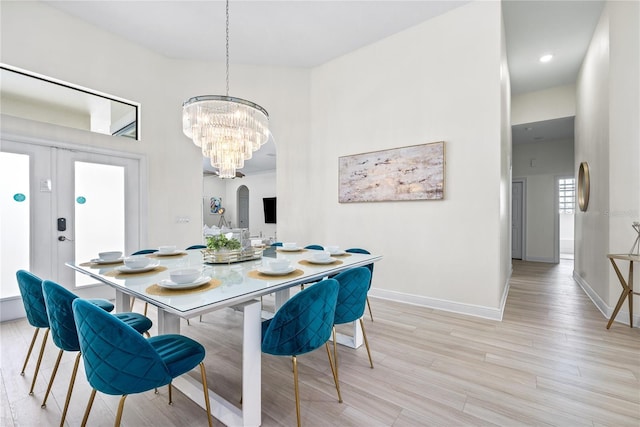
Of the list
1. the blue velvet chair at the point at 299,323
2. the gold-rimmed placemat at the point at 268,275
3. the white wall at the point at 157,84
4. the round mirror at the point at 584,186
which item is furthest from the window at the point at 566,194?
the blue velvet chair at the point at 299,323

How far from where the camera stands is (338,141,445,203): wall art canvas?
11.1 feet

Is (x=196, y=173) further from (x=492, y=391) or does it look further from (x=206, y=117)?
(x=492, y=391)

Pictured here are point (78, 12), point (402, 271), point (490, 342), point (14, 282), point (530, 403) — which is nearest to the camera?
point (530, 403)

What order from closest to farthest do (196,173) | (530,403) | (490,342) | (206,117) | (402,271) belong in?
(530,403), (490,342), (206,117), (402,271), (196,173)

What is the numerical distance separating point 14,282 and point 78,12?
307 centimetres

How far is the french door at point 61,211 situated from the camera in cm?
302

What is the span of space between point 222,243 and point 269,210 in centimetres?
→ 817

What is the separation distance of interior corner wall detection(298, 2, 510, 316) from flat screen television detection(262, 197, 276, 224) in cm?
608

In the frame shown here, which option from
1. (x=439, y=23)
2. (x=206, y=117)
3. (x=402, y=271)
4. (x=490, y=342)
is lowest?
(x=490, y=342)

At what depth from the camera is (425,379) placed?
1930 mm

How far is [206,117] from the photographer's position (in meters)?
2.67

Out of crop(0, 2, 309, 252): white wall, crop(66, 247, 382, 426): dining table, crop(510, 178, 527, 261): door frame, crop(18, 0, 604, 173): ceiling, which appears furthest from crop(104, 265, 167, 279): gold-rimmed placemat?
crop(510, 178, 527, 261): door frame

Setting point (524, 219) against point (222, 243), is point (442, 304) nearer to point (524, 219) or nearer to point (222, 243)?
point (222, 243)

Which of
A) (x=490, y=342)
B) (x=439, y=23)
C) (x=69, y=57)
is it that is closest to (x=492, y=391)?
(x=490, y=342)
